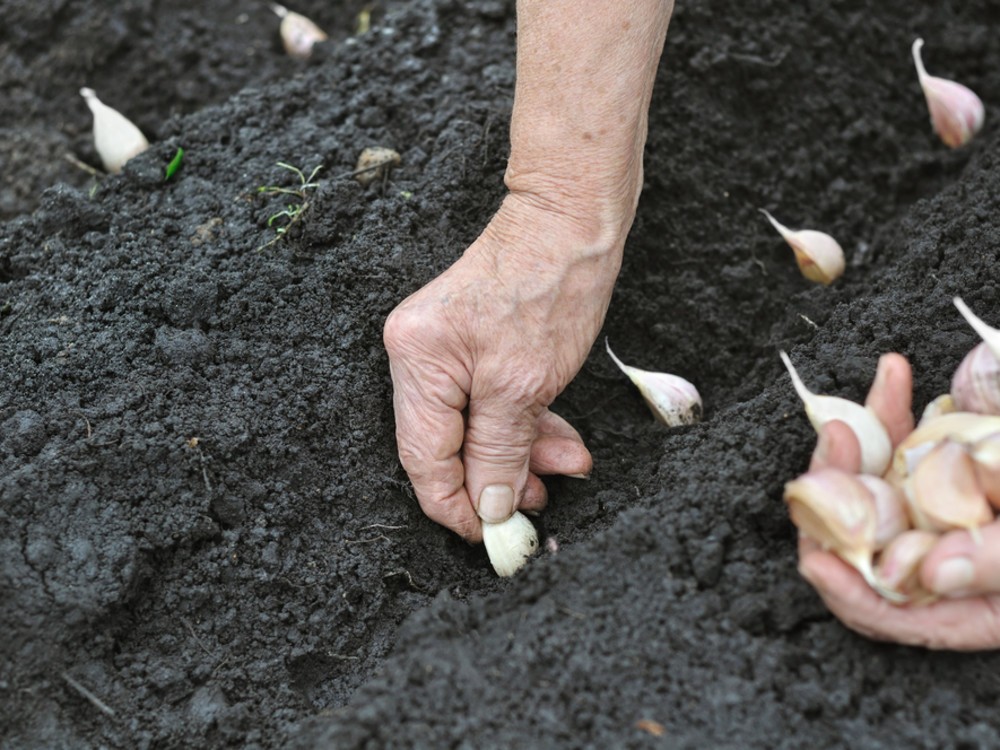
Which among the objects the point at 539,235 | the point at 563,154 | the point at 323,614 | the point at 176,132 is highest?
the point at 563,154

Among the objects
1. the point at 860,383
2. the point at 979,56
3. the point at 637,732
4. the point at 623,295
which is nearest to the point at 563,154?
the point at 623,295

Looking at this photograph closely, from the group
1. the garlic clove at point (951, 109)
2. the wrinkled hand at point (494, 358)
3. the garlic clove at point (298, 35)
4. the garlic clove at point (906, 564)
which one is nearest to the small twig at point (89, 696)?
the wrinkled hand at point (494, 358)

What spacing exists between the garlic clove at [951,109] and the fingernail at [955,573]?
1850 millimetres

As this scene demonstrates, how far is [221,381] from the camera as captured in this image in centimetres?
210

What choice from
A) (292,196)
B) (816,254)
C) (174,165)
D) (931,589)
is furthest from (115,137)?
(931,589)

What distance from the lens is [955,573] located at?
55.9 inches

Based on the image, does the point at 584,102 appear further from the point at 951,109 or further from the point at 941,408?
the point at 951,109

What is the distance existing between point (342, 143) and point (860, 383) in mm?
1353

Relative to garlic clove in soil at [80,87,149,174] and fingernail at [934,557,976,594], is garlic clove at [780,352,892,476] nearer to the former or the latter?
fingernail at [934,557,976,594]

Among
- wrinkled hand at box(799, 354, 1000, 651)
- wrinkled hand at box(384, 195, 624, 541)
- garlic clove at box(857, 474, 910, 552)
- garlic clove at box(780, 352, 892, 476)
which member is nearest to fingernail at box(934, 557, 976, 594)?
wrinkled hand at box(799, 354, 1000, 651)

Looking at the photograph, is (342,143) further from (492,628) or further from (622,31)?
(492,628)

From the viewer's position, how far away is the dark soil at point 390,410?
1602 millimetres

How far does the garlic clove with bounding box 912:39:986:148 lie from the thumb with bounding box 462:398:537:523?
1.65 metres

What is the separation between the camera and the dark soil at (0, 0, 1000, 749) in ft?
5.25
